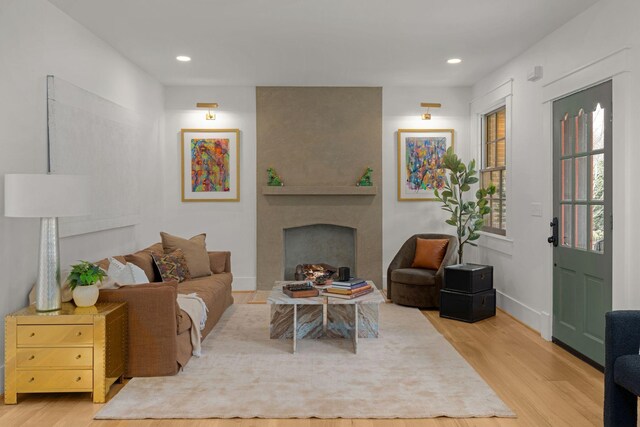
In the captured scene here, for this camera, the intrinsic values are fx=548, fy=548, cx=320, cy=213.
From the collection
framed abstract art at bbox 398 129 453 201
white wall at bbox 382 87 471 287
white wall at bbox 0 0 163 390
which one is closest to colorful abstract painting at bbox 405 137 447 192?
framed abstract art at bbox 398 129 453 201

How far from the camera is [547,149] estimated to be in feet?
15.7

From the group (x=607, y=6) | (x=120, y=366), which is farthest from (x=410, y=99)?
(x=120, y=366)

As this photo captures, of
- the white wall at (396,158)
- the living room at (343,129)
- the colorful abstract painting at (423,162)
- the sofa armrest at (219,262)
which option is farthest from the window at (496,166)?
the sofa armrest at (219,262)

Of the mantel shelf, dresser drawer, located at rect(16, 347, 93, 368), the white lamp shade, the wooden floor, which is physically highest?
the mantel shelf

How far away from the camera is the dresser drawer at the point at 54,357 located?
129 inches

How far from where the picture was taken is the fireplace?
24.4 feet

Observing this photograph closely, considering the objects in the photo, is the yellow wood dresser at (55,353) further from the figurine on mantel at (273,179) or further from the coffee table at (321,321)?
the figurine on mantel at (273,179)

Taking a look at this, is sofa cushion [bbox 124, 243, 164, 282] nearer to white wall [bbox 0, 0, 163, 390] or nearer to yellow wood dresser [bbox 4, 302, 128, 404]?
white wall [bbox 0, 0, 163, 390]

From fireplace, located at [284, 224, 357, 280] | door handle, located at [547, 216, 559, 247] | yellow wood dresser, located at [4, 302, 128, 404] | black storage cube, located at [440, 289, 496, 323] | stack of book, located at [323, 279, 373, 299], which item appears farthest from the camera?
fireplace, located at [284, 224, 357, 280]

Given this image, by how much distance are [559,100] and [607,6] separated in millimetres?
885

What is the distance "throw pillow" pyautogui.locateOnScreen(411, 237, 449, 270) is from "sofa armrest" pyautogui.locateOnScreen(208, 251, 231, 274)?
2188 mm

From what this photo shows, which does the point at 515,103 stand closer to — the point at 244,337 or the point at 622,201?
the point at 622,201

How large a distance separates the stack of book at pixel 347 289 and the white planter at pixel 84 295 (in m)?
1.77

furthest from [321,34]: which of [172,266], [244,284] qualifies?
[244,284]
